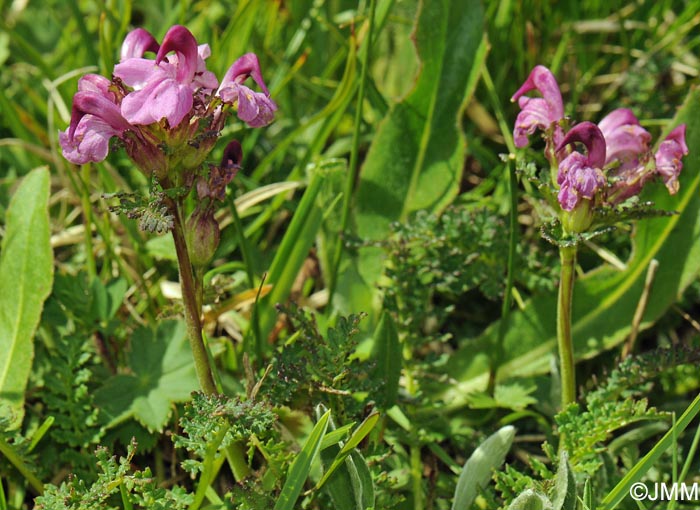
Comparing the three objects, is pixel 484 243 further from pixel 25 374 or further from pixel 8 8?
pixel 8 8

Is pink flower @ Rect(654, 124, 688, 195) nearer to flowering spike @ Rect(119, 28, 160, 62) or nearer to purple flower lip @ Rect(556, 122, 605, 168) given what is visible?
purple flower lip @ Rect(556, 122, 605, 168)

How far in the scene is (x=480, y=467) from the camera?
6.59ft

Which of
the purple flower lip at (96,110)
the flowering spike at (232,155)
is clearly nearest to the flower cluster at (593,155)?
the flowering spike at (232,155)

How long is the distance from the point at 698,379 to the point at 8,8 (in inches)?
126

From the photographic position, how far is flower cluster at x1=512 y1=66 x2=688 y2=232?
5.83 ft

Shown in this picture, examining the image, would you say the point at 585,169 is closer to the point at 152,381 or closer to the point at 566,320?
the point at 566,320

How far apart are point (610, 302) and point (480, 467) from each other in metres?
0.77

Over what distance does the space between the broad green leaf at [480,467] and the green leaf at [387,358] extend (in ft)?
0.84

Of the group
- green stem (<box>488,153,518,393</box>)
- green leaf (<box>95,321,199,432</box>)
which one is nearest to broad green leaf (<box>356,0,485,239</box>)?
green stem (<box>488,153,518,393</box>)

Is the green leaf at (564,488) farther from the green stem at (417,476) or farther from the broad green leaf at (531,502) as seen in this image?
the green stem at (417,476)

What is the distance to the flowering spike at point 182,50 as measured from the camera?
1.65 m

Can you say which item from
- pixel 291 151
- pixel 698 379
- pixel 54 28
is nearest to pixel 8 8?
pixel 54 28

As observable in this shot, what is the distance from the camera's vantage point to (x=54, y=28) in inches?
149

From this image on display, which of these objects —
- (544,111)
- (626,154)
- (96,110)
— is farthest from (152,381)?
(626,154)
